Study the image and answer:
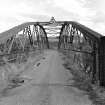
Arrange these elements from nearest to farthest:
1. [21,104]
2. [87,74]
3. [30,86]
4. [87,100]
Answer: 1. [21,104]
2. [87,100]
3. [30,86]
4. [87,74]

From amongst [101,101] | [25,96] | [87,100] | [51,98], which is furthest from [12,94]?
[101,101]

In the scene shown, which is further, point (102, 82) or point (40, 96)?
point (102, 82)

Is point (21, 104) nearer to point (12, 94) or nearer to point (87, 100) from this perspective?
point (12, 94)

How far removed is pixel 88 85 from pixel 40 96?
285cm

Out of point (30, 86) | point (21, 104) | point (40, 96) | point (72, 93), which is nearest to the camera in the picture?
point (21, 104)

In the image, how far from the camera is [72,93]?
7.77 meters

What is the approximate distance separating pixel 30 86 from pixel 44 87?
800 millimetres

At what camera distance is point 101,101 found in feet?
21.8

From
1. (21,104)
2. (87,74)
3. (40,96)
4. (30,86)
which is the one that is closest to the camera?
(21,104)

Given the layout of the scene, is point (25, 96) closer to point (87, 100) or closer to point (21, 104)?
point (21, 104)

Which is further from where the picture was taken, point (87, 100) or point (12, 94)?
point (12, 94)

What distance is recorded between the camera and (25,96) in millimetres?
7324

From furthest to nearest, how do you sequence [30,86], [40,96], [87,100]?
A: [30,86] < [40,96] < [87,100]

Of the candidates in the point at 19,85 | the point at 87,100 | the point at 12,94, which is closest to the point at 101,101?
the point at 87,100
